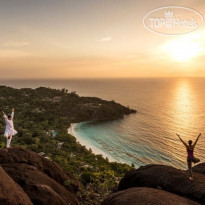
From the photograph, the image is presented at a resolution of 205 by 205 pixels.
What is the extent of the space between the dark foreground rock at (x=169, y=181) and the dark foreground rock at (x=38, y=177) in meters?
4.26

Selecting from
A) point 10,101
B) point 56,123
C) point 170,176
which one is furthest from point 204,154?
point 10,101

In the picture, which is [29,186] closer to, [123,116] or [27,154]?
[27,154]

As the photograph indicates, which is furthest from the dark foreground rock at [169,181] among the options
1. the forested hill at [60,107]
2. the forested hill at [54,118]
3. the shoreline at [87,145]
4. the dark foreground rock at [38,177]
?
the forested hill at [60,107]

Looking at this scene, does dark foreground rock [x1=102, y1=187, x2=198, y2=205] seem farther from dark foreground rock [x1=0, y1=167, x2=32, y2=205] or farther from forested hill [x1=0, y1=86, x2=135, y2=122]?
forested hill [x1=0, y1=86, x2=135, y2=122]

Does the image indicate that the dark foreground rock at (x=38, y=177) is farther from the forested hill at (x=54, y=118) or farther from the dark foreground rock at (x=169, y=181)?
the forested hill at (x=54, y=118)

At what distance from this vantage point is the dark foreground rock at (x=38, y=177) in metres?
11.4

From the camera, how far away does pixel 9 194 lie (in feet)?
30.2

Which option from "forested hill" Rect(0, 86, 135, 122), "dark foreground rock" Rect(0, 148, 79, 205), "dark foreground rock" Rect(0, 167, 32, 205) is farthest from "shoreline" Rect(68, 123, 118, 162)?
"dark foreground rock" Rect(0, 167, 32, 205)

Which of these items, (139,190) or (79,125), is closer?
(139,190)

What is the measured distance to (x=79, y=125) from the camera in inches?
3418

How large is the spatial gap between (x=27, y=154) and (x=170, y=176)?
9869mm

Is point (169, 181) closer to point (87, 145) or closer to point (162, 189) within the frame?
point (162, 189)

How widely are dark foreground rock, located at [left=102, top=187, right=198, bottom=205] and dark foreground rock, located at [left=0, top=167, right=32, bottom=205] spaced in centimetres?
419

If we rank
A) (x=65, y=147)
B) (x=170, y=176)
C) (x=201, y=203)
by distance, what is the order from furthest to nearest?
(x=65, y=147)
(x=170, y=176)
(x=201, y=203)
